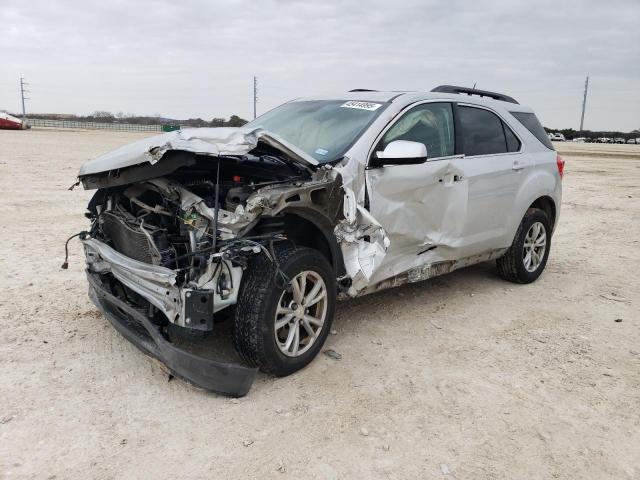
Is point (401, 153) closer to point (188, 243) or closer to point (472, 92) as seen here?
point (188, 243)

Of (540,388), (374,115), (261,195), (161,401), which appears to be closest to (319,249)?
(261,195)

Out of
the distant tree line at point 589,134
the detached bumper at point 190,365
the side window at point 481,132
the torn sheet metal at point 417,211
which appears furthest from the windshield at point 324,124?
the distant tree line at point 589,134

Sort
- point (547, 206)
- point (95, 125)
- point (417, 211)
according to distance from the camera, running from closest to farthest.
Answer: point (417, 211) → point (547, 206) → point (95, 125)

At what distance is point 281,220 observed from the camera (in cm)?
356

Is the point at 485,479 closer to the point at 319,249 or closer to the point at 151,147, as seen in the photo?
the point at 319,249

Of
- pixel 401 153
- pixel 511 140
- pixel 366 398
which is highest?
pixel 511 140

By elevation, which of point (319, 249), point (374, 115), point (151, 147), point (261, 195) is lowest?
point (319, 249)

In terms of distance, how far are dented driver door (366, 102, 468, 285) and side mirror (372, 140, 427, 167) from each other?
11 centimetres

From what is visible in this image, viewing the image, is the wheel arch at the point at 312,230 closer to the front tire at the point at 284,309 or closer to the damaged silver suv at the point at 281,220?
the damaged silver suv at the point at 281,220

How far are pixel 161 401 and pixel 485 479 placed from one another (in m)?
1.83

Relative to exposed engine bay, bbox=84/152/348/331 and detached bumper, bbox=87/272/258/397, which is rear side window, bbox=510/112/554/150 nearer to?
exposed engine bay, bbox=84/152/348/331

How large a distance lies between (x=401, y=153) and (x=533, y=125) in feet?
8.91

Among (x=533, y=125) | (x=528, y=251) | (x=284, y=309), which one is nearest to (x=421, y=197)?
(x=284, y=309)

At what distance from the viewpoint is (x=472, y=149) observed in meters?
4.88
